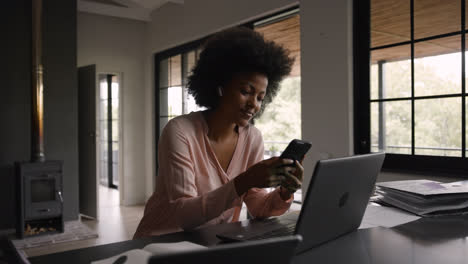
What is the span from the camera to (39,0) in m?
4.14

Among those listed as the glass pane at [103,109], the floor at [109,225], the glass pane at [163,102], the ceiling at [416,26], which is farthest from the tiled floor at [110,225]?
the ceiling at [416,26]

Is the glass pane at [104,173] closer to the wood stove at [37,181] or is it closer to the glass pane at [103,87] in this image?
the glass pane at [103,87]

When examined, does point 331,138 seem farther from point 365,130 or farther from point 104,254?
point 104,254

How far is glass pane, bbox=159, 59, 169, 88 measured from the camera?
19.2 feet

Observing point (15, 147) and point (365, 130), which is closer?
point (365, 130)

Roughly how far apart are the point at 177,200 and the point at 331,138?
6.92ft

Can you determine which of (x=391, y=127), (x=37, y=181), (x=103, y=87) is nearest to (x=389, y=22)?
(x=391, y=127)

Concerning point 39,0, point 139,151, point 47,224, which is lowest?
point 47,224

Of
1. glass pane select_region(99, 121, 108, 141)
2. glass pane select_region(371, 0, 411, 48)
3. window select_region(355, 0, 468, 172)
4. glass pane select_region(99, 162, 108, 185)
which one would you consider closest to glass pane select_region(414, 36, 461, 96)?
window select_region(355, 0, 468, 172)

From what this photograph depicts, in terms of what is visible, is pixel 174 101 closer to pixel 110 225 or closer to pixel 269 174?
pixel 110 225

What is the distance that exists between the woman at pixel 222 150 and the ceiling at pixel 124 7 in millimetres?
3749

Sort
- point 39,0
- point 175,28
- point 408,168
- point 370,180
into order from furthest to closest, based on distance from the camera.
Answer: point 175,28
point 39,0
point 408,168
point 370,180

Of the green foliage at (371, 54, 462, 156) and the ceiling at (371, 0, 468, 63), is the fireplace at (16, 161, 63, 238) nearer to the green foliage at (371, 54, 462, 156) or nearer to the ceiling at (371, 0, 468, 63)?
the green foliage at (371, 54, 462, 156)

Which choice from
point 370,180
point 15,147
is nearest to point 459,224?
point 370,180
